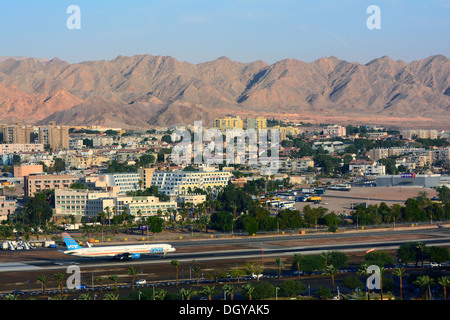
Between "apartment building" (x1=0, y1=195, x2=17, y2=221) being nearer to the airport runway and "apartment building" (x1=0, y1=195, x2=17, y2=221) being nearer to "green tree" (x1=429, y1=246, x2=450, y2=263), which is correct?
the airport runway

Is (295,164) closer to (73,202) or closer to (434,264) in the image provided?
(73,202)

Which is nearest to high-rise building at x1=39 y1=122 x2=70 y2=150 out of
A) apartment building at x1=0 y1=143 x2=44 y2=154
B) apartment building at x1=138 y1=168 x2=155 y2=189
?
apartment building at x1=0 y1=143 x2=44 y2=154

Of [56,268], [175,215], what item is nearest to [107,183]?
[175,215]

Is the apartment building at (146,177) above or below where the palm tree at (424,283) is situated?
above

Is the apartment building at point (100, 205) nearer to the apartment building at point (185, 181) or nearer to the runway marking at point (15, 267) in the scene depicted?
the apartment building at point (185, 181)

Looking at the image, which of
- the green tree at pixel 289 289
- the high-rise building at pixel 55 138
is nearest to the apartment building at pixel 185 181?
the green tree at pixel 289 289

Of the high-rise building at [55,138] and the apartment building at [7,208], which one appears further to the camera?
the high-rise building at [55,138]
